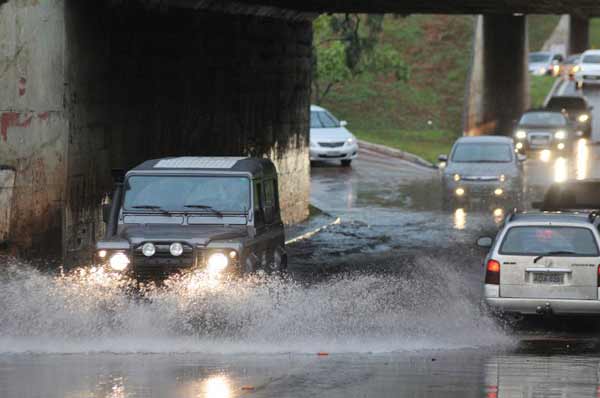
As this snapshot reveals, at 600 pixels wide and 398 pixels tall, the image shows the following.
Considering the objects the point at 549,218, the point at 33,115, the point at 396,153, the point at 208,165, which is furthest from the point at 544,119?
the point at 208,165

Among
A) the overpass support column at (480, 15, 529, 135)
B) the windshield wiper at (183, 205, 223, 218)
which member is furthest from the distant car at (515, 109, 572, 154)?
the windshield wiper at (183, 205, 223, 218)

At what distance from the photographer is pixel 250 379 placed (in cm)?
1228

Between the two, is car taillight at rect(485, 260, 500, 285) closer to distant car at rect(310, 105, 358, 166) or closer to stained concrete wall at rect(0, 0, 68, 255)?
stained concrete wall at rect(0, 0, 68, 255)

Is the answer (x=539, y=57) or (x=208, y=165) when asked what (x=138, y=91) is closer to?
(x=208, y=165)

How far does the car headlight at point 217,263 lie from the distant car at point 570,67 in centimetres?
5899

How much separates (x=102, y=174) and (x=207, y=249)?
513cm

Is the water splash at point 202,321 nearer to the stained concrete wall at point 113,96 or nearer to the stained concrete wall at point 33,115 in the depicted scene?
the stained concrete wall at point 33,115

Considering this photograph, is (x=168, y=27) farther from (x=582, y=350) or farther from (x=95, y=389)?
(x=95, y=389)

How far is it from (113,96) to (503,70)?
38.5m

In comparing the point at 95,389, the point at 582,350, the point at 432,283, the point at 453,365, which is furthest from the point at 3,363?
the point at 432,283

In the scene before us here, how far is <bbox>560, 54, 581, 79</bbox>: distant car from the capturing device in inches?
2883

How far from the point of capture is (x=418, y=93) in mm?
65625

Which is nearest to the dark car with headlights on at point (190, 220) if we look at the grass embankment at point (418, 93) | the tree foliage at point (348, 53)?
the tree foliage at point (348, 53)

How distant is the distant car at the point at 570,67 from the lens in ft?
240
